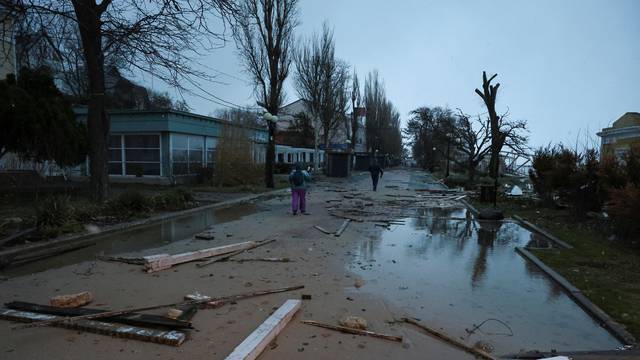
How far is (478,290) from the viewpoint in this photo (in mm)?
6508

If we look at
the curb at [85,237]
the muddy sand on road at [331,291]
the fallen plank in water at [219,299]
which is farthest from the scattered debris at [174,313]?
the curb at [85,237]

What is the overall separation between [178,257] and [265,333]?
3.76 m

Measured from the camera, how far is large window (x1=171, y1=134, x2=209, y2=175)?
83.6 feet

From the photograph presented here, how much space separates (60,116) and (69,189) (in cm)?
374

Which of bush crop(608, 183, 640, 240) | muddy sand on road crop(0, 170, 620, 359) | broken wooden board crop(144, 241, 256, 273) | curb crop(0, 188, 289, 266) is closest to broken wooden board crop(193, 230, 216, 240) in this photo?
muddy sand on road crop(0, 170, 620, 359)

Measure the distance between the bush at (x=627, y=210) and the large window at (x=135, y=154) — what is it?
22420mm

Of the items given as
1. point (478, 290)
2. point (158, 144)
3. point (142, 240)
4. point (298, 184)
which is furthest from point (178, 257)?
point (158, 144)

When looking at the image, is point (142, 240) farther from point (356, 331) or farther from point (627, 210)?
point (627, 210)

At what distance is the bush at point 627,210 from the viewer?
30.1 ft

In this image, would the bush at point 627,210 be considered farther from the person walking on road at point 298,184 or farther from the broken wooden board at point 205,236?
the broken wooden board at point 205,236

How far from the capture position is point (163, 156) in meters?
25.0

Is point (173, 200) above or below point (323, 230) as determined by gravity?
above

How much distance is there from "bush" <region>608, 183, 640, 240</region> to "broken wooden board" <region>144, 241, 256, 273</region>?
27.0 ft

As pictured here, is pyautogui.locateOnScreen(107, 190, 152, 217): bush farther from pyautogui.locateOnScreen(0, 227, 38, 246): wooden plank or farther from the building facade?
the building facade
